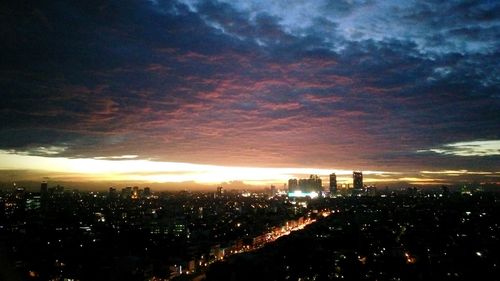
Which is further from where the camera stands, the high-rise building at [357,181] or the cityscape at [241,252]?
the high-rise building at [357,181]

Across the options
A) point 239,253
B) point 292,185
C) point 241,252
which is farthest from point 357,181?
point 239,253

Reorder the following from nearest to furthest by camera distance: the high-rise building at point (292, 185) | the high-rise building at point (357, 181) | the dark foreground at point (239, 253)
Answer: the dark foreground at point (239, 253), the high-rise building at point (357, 181), the high-rise building at point (292, 185)

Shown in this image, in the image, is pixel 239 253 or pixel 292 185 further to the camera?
pixel 292 185

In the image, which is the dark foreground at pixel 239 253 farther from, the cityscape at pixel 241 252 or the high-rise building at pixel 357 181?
the high-rise building at pixel 357 181

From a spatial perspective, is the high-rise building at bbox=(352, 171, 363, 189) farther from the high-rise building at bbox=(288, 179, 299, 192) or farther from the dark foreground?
the dark foreground

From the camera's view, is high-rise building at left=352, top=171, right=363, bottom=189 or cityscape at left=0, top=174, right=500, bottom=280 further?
high-rise building at left=352, top=171, right=363, bottom=189

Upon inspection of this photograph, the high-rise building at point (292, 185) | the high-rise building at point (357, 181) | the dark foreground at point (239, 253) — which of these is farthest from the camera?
the high-rise building at point (292, 185)

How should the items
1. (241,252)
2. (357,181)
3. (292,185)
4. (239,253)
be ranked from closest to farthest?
1. (239,253)
2. (241,252)
3. (357,181)
4. (292,185)

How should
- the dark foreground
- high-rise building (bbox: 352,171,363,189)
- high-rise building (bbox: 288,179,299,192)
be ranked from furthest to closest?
1. high-rise building (bbox: 288,179,299,192)
2. high-rise building (bbox: 352,171,363,189)
3. the dark foreground

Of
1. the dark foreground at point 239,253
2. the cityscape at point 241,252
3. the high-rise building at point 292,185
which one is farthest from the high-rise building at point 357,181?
the dark foreground at point 239,253

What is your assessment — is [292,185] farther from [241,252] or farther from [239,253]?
[239,253]

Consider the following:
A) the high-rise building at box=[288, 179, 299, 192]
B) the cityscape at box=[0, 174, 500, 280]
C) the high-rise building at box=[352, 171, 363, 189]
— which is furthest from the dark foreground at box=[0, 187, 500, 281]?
the high-rise building at box=[288, 179, 299, 192]

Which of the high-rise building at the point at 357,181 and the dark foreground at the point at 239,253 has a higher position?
the high-rise building at the point at 357,181
